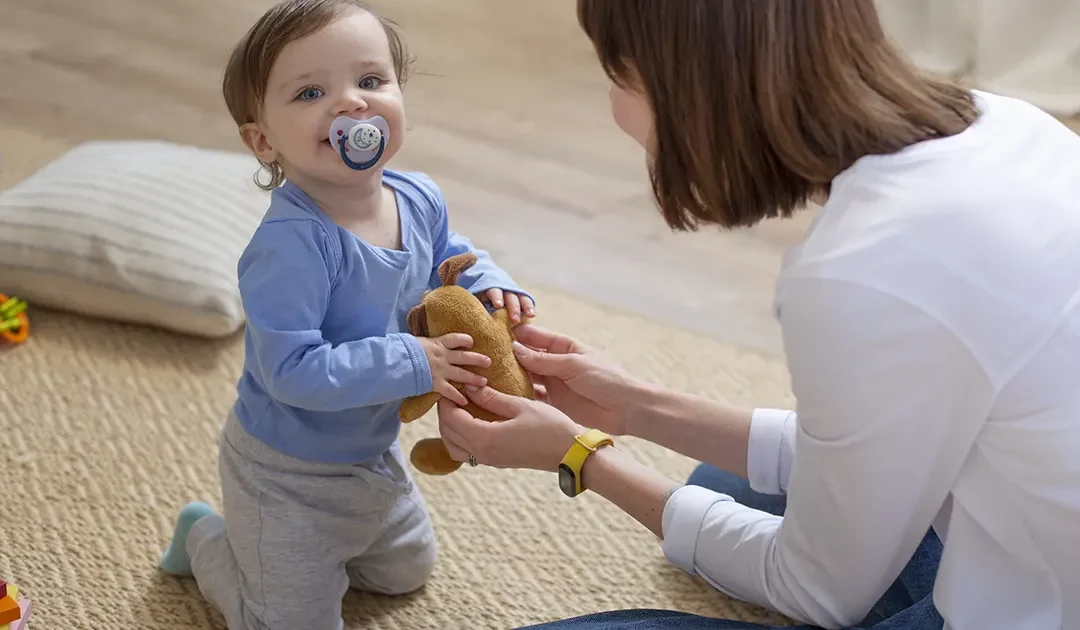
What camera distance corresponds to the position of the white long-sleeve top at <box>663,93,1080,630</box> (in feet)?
2.56

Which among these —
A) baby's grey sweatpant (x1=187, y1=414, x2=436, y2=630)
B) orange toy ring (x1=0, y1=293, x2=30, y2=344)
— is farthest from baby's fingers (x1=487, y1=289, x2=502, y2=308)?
orange toy ring (x1=0, y1=293, x2=30, y2=344)

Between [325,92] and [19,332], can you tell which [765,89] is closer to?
[325,92]

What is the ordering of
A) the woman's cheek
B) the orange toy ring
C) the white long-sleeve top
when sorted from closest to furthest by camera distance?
the white long-sleeve top < the woman's cheek < the orange toy ring

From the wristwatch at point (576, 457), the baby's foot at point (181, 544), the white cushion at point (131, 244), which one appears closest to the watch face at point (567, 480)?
the wristwatch at point (576, 457)

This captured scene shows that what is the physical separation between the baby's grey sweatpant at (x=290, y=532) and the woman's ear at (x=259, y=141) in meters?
0.29

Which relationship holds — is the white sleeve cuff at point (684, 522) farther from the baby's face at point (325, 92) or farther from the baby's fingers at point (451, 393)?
the baby's face at point (325, 92)

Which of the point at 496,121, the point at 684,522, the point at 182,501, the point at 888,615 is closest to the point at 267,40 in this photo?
the point at 684,522

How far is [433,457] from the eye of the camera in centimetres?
115

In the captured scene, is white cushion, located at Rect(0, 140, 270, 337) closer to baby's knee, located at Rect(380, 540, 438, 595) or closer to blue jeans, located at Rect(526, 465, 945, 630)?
baby's knee, located at Rect(380, 540, 438, 595)

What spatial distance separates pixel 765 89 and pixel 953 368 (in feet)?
0.78

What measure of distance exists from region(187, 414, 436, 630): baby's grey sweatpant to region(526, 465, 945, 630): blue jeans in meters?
0.25

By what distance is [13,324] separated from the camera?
1.64 m

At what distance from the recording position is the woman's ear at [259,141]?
3.40 ft

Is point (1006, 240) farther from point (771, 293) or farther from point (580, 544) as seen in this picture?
point (771, 293)
